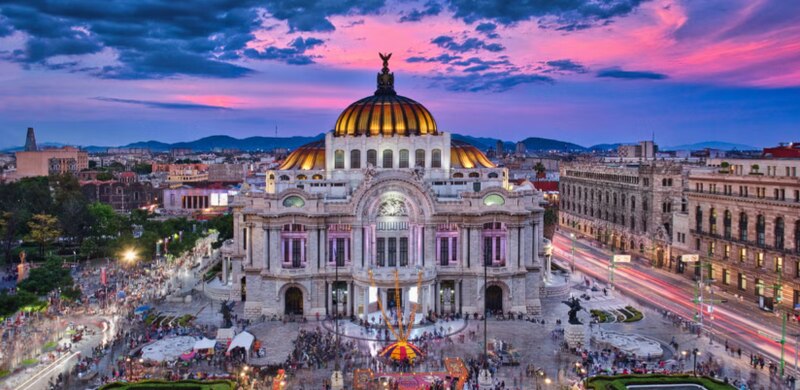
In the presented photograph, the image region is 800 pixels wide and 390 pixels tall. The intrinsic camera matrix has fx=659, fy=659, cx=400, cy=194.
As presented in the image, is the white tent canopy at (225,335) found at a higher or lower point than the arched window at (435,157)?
lower

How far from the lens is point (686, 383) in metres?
41.1

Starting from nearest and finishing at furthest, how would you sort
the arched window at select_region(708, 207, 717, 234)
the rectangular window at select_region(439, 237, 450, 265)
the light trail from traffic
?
1. the light trail from traffic
2. the rectangular window at select_region(439, 237, 450, 265)
3. the arched window at select_region(708, 207, 717, 234)

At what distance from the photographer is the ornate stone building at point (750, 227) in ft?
207

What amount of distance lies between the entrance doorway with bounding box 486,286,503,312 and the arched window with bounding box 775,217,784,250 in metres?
27.5

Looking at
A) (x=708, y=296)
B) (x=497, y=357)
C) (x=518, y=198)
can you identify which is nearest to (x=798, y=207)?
(x=708, y=296)

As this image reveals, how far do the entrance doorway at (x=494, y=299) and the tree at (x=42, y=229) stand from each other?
66710 millimetres

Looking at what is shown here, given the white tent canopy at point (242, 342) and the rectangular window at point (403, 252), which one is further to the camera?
the rectangular window at point (403, 252)

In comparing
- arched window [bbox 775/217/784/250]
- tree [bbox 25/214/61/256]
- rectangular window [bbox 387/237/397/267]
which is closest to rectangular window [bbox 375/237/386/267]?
rectangular window [bbox 387/237/397/267]

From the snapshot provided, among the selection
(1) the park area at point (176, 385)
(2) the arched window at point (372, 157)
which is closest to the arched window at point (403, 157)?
(2) the arched window at point (372, 157)

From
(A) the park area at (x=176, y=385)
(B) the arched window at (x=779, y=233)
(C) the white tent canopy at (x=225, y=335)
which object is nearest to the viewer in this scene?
(A) the park area at (x=176, y=385)

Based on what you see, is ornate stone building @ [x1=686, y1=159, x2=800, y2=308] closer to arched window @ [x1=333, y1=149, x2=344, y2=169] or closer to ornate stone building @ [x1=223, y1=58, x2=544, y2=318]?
ornate stone building @ [x1=223, y1=58, x2=544, y2=318]

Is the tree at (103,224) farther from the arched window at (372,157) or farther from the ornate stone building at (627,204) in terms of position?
the ornate stone building at (627,204)

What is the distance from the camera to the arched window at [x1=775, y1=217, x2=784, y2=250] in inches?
2530

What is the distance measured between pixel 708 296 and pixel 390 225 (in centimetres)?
3469
